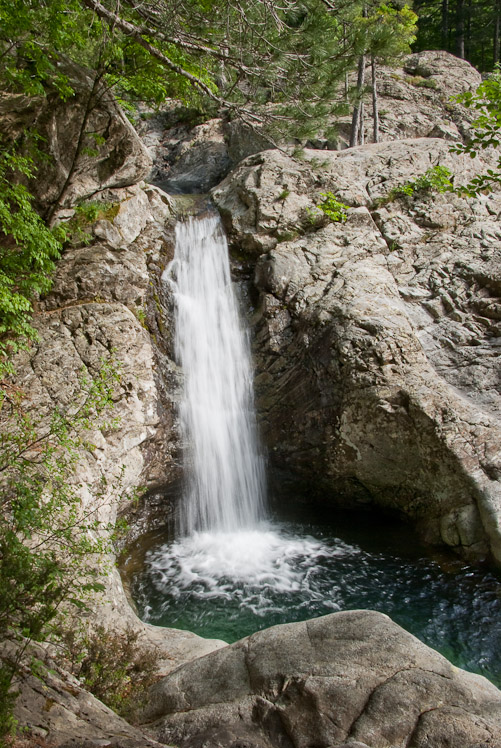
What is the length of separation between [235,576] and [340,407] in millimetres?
3484

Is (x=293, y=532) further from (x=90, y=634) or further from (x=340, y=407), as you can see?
(x=90, y=634)

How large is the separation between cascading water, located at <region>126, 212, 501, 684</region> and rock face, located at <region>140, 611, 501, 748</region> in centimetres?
230

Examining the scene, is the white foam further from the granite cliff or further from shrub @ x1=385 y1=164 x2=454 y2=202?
shrub @ x1=385 y1=164 x2=454 y2=202

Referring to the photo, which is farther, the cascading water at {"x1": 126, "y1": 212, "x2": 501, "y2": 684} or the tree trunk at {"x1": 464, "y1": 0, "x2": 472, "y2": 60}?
the tree trunk at {"x1": 464, "y1": 0, "x2": 472, "y2": 60}

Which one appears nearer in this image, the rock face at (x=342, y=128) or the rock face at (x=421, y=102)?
the rock face at (x=342, y=128)

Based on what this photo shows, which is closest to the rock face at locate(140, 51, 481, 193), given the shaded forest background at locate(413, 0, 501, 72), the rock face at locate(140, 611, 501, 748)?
the shaded forest background at locate(413, 0, 501, 72)

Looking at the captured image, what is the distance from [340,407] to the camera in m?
8.28

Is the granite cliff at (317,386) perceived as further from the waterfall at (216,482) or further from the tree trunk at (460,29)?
the tree trunk at (460,29)

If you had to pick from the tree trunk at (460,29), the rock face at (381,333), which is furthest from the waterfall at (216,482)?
the tree trunk at (460,29)

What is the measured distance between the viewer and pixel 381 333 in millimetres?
8117

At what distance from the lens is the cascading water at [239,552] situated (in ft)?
20.4

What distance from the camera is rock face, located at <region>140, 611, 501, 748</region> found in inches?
117

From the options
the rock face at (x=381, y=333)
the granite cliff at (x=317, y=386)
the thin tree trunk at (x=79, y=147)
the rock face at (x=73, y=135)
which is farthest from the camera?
the rock face at (x=381, y=333)

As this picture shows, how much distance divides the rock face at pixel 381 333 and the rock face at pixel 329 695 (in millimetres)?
3992
